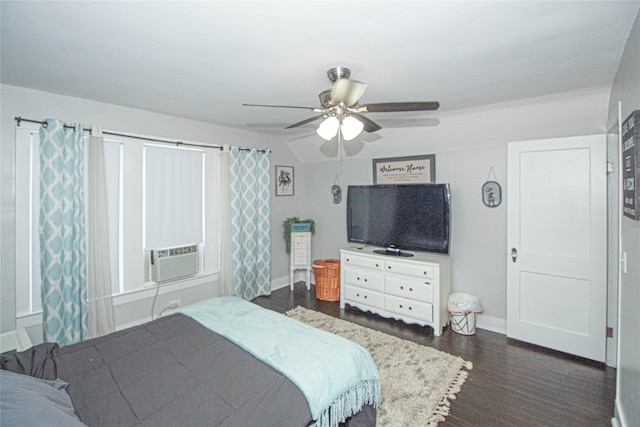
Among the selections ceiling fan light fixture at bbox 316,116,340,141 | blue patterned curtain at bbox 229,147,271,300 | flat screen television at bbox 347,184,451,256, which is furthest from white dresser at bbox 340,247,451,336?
ceiling fan light fixture at bbox 316,116,340,141

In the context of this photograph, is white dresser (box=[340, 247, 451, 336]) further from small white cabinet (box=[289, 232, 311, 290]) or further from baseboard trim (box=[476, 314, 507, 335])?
small white cabinet (box=[289, 232, 311, 290])

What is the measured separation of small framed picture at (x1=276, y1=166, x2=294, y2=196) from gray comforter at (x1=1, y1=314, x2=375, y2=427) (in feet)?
10.2

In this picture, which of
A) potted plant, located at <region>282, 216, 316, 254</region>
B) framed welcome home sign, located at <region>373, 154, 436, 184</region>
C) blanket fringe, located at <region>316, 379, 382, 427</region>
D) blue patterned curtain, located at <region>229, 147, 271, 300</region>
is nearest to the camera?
blanket fringe, located at <region>316, 379, 382, 427</region>

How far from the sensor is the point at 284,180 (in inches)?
200

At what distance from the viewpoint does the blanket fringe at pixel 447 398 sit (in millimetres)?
2126

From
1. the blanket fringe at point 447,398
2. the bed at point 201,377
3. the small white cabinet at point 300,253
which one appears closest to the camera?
the bed at point 201,377

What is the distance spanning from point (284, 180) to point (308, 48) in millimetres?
3225

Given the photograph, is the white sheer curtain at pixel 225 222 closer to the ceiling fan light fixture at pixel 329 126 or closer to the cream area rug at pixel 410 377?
the cream area rug at pixel 410 377

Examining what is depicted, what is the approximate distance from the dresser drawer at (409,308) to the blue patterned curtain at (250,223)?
179 centimetres

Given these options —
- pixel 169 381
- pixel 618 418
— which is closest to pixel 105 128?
pixel 169 381

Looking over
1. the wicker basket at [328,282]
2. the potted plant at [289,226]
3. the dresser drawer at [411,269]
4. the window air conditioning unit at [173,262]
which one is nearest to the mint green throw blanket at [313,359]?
the window air conditioning unit at [173,262]

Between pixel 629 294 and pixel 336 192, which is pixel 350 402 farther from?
pixel 336 192

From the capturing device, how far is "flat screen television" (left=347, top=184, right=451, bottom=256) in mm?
3680

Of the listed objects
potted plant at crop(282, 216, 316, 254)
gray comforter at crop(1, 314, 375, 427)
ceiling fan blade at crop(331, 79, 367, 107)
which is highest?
ceiling fan blade at crop(331, 79, 367, 107)
